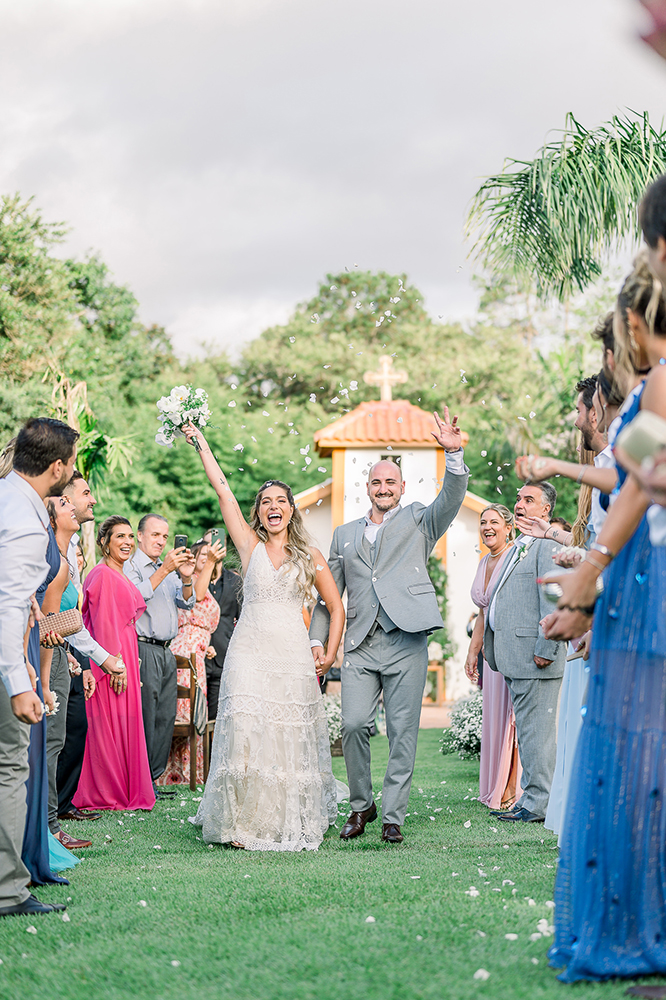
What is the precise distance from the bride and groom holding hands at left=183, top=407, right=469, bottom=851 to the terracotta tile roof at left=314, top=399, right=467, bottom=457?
16724mm

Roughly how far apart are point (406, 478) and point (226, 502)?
18351 mm

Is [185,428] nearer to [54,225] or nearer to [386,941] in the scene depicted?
[386,941]

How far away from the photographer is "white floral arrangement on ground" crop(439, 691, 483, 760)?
12.0 m

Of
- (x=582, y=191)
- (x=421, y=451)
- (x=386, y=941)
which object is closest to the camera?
(x=386, y=941)

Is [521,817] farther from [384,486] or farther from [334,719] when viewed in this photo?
[334,719]

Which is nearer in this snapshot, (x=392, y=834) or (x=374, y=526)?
(x=392, y=834)

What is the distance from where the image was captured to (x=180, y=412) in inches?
277

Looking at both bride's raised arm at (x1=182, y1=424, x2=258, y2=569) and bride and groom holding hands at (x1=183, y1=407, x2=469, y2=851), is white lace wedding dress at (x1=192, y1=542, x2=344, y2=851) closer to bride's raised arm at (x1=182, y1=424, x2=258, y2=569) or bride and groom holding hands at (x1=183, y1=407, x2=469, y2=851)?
bride and groom holding hands at (x1=183, y1=407, x2=469, y2=851)

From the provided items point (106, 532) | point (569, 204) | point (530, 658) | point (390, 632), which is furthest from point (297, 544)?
point (569, 204)

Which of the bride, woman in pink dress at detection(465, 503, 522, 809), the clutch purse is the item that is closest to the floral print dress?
woman in pink dress at detection(465, 503, 522, 809)

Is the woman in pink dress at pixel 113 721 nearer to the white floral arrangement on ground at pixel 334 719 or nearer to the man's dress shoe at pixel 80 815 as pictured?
the man's dress shoe at pixel 80 815

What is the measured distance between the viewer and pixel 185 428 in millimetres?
6977

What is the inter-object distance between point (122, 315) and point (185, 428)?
1170 inches

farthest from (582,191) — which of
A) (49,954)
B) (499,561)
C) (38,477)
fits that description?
(49,954)
